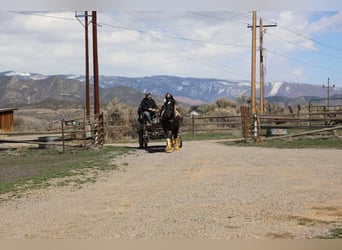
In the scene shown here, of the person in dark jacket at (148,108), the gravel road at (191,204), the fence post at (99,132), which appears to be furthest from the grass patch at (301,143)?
the fence post at (99,132)

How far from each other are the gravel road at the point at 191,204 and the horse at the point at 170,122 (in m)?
2.98

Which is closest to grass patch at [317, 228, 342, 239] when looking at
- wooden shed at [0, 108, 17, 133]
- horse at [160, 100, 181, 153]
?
horse at [160, 100, 181, 153]

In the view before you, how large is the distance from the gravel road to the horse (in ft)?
9.77

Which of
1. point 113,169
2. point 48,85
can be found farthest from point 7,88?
point 113,169

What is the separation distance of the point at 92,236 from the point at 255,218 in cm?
214

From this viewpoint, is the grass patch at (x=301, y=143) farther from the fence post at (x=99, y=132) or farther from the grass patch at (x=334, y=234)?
the grass patch at (x=334, y=234)

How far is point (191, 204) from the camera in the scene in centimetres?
802

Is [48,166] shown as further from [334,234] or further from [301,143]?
[334,234]

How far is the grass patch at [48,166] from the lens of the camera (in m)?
11.2

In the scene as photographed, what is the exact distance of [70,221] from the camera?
706 cm

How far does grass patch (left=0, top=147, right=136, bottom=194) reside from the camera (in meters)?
11.2

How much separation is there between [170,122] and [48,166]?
4.13 m

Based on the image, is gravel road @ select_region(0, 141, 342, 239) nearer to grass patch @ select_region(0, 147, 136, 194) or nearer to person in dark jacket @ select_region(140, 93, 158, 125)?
grass patch @ select_region(0, 147, 136, 194)

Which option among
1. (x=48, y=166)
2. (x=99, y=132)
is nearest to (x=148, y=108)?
(x=99, y=132)
